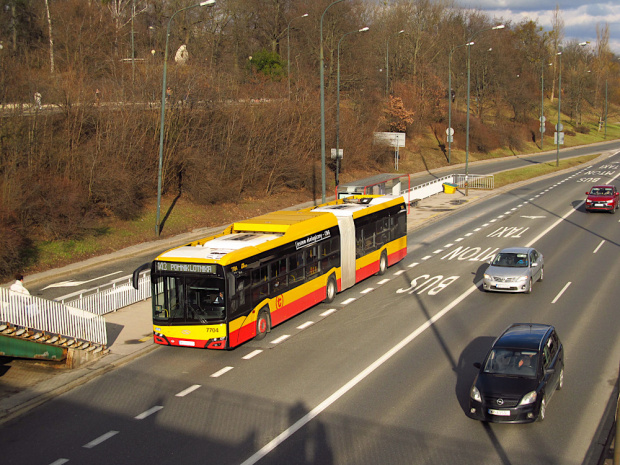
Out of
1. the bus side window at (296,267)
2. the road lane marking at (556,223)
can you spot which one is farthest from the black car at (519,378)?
the road lane marking at (556,223)

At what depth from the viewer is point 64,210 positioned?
28.9m

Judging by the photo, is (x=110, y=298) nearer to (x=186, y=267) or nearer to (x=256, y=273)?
(x=186, y=267)

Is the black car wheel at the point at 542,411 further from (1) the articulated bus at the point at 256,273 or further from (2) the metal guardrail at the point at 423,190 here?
(2) the metal guardrail at the point at 423,190

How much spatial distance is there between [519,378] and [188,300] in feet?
25.6

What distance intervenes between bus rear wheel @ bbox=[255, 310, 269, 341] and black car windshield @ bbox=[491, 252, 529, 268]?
9203 millimetres

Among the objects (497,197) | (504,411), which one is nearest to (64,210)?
(504,411)

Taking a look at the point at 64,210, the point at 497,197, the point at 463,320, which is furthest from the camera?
the point at 497,197

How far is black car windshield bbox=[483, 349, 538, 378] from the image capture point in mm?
12328

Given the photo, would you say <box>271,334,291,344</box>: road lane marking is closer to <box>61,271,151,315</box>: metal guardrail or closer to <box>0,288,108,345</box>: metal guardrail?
<box>0,288,108,345</box>: metal guardrail

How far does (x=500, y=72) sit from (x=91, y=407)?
86.5 meters

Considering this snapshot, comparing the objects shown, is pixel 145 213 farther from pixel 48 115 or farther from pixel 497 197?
pixel 497 197

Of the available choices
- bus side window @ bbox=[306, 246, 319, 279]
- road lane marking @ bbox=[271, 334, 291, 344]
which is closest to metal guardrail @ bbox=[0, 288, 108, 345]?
road lane marking @ bbox=[271, 334, 291, 344]

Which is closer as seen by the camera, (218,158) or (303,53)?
(218,158)

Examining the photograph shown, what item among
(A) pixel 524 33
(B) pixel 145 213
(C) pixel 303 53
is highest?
(A) pixel 524 33
